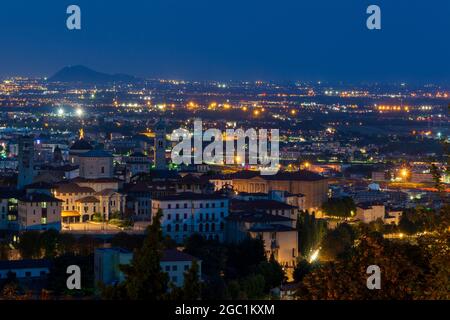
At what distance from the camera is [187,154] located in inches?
2007

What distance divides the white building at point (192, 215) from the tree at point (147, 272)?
16.6 metres

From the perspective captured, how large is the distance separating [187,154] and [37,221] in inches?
1018

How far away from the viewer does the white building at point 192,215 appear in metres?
25.2

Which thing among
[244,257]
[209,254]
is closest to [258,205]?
[244,257]

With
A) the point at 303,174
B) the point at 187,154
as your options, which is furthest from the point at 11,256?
the point at 187,154

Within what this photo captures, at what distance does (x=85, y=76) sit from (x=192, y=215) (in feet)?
348

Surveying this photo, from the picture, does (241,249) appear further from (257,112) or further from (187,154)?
(257,112)

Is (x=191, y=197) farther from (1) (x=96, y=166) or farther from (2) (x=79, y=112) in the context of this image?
(2) (x=79, y=112)

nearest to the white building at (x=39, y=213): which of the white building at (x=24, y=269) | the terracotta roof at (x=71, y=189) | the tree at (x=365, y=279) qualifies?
the terracotta roof at (x=71, y=189)

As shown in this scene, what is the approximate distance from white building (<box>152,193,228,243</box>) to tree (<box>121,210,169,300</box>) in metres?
16.6

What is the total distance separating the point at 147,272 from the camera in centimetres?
829

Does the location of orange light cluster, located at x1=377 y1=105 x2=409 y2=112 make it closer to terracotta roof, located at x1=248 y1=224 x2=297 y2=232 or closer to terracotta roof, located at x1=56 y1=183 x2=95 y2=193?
terracotta roof, located at x1=56 y1=183 x2=95 y2=193

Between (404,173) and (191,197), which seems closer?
(191,197)

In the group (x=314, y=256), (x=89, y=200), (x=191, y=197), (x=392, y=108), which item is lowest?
(x=314, y=256)
